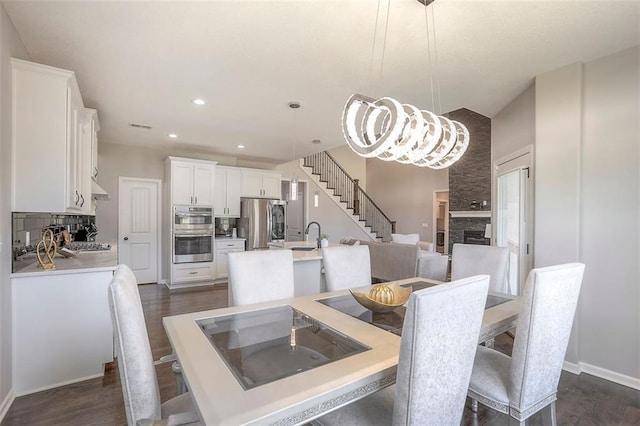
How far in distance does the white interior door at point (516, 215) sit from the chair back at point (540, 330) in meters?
1.74

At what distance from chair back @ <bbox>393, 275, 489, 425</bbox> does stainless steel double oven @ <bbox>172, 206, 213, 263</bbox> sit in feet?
17.0

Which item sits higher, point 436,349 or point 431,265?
point 436,349

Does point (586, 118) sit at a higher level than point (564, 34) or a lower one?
lower

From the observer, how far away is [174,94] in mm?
3270

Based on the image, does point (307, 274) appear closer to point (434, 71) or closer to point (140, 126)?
point (434, 71)

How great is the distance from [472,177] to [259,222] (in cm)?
518

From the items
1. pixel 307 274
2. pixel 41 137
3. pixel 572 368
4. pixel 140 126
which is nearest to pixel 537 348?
pixel 572 368

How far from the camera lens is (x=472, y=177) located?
7531 millimetres

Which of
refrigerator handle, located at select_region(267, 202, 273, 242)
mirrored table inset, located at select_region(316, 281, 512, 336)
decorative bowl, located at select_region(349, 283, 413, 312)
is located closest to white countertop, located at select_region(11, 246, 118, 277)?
mirrored table inset, located at select_region(316, 281, 512, 336)

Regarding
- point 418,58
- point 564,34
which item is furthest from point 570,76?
point 418,58

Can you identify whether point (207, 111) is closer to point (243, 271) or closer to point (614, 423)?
point (243, 271)

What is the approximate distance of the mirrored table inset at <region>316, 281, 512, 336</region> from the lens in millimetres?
1671

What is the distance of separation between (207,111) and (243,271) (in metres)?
2.47

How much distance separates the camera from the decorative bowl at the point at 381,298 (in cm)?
178
